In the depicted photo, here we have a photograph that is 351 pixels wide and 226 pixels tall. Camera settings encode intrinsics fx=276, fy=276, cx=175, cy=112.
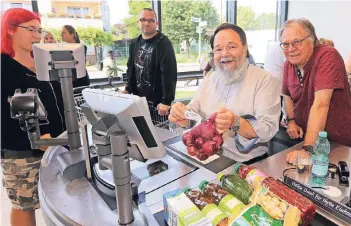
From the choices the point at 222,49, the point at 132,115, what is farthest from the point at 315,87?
the point at 132,115

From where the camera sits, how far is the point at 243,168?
110 cm

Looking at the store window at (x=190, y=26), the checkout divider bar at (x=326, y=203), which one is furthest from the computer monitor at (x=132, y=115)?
the store window at (x=190, y=26)

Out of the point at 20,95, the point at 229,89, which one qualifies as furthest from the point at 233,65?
the point at 20,95

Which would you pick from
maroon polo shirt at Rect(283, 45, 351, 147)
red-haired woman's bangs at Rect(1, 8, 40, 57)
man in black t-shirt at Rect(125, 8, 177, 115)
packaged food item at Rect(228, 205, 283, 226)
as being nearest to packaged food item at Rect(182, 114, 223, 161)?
packaged food item at Rect(228, 205, 283, 226)

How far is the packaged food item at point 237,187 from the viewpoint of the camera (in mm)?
917

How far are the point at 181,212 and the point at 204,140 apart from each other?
47 centimetres

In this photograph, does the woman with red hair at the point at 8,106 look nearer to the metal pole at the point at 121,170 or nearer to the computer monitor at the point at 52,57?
the computer monitor at the point at 52,57

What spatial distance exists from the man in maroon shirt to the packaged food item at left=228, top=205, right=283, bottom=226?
83 cm

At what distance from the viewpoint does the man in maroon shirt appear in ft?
5.21

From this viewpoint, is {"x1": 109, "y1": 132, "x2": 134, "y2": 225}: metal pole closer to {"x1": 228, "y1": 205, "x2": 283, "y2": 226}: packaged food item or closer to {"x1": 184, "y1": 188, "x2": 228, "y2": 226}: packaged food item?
{"x1": 184, "y1": 188, "x2": 228, "y2": 226}: packaged food item

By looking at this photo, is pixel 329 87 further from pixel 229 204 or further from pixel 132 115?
pixel 132 115

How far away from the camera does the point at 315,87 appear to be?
1.64 meters

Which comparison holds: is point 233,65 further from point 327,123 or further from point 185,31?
point 185,31

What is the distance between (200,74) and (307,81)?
10.5ft
